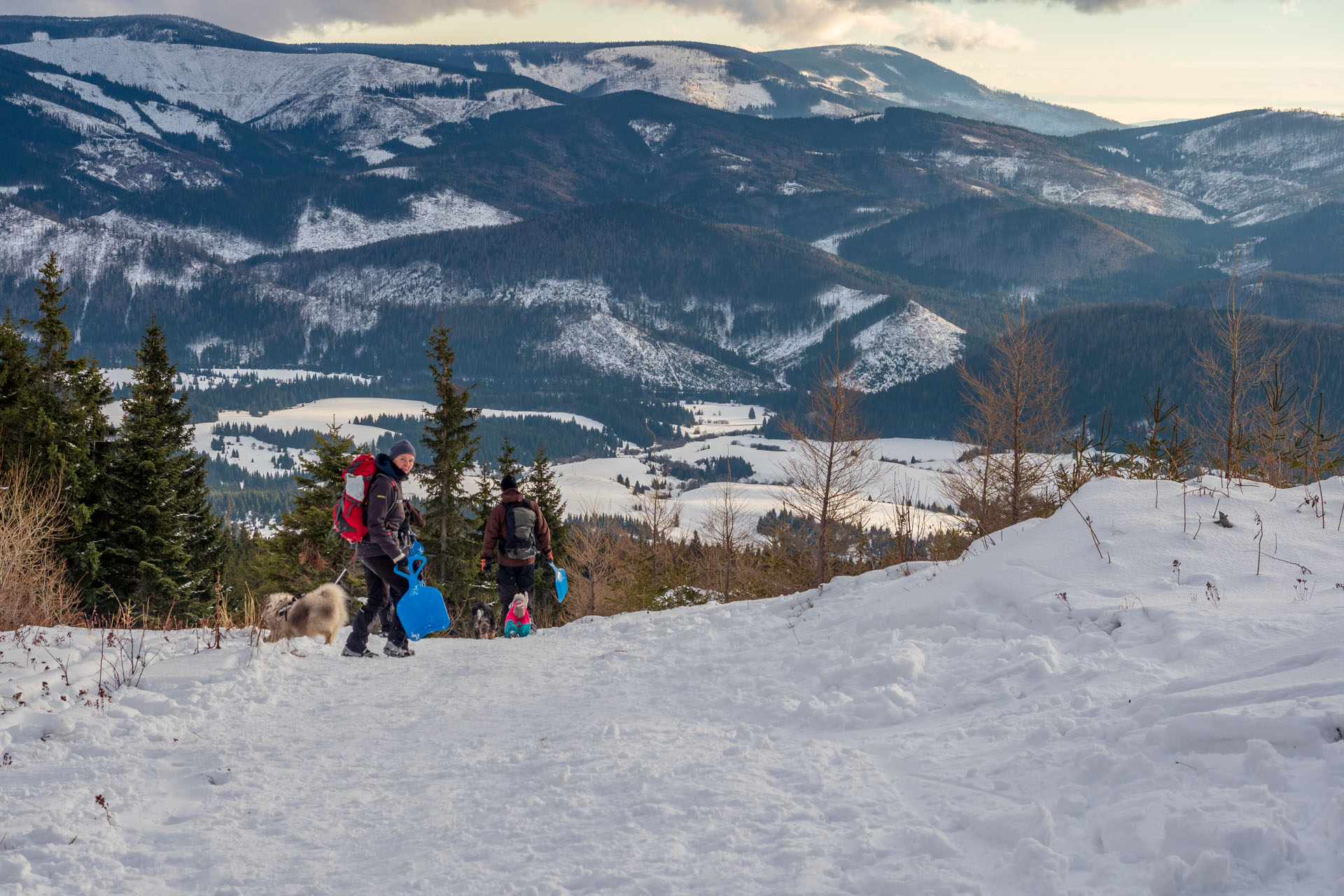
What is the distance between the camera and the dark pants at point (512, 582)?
12.3 m

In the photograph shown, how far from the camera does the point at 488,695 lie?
26.0ft

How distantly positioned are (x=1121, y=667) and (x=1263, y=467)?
386 inches

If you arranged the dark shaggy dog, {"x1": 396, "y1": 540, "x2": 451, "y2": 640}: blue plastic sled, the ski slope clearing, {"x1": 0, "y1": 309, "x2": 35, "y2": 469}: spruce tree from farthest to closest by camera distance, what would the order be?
{"x1": 0, "y1": 309, "x2": 35, "y2": 469}: spruce tree
the dark shaggy dog
{"x1": 396, "y1": 540, "x2": 451, "y2": 640}: blue plastic sled
the ski slope clearing

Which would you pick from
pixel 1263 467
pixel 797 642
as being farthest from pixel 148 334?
pixel 1263 467

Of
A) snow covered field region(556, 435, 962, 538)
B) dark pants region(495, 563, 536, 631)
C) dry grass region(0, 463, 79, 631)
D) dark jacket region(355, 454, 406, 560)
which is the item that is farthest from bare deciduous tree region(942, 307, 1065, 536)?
snow covered field region(556, 435, 962, 538)

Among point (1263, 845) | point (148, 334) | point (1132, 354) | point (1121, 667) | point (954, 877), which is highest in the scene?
point (1132, 354)

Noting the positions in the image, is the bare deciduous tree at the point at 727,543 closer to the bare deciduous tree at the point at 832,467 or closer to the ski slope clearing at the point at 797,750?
the bare deciduous tree at the point at 832,467

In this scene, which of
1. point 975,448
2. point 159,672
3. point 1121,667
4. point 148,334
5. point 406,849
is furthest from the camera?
point 148,334

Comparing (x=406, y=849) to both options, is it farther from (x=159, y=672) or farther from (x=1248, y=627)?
(x=1248, y=627)

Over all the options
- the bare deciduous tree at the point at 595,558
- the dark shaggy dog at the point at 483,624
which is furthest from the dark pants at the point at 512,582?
the bare deciduous tree at the point at 595,558

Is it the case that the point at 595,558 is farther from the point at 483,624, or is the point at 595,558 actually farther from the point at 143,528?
the point at 483,624

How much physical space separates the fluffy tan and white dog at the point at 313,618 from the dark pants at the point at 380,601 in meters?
0.35

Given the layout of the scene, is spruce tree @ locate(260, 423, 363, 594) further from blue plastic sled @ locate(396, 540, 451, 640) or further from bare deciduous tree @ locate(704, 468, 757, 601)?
blue plastic sled @ locate(396, 540, 451, 640)

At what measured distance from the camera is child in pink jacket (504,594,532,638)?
11992 mm
